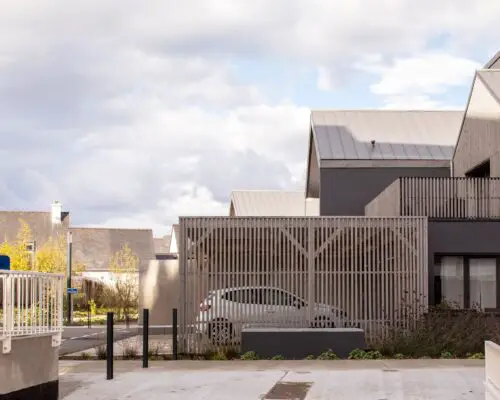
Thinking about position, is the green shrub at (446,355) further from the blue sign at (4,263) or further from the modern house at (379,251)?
the blue sign at (4,263)

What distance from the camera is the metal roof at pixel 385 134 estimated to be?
115 ft

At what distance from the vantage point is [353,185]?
34.6m

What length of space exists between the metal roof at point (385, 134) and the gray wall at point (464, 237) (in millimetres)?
11130

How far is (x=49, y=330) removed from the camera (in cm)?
1289

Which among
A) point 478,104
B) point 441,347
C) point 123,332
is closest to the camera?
point 441,347

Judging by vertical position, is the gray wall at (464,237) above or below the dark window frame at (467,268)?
above

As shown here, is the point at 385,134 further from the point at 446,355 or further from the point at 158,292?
the point at 446,355

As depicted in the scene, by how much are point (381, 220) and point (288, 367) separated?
18.2ft

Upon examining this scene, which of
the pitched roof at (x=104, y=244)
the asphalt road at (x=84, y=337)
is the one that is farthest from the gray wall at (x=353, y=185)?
the pitched roof at (x=104, y=244)

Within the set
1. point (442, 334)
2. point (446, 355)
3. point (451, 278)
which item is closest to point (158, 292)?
point (451, 278)

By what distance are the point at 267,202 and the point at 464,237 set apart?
98.7 feet

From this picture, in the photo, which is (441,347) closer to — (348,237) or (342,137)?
(348,237)

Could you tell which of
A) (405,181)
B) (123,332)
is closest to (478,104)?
(405,181)

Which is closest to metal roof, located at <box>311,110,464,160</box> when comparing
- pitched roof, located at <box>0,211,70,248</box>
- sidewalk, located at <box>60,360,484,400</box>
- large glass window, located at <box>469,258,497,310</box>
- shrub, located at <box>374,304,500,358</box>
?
large glass window, located at <box>469,258,497,310</box>
